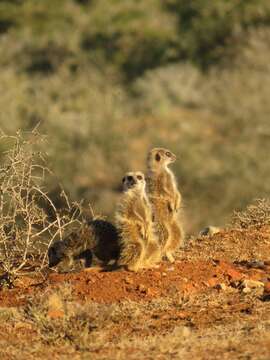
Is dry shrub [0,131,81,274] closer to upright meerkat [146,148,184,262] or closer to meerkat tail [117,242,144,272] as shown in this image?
meerkat tail [117,242,144,272]

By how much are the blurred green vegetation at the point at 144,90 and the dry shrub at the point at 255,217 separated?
8419 millimetres

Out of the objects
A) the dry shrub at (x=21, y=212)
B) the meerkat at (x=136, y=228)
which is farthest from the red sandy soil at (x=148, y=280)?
the dry shrub at (x=21, y=212)

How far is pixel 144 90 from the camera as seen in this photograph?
31.8m

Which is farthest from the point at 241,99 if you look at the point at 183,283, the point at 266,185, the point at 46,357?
the point at 46,357

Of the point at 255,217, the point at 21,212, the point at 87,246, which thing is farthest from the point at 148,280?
the point at 255,217

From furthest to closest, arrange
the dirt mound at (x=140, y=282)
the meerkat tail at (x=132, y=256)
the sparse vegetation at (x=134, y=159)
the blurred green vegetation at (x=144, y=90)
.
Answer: the blurred green vegetation at (x=144, y=90), the meerkat tail at (x=132, y=256), the dirt mound at (x=140, y=282), the sparse vegetation at (x=134, y=159)

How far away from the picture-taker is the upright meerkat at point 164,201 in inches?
364

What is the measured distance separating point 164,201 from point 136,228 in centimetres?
98

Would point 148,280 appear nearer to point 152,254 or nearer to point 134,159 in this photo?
point 152,254

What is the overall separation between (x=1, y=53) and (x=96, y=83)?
3.69 m

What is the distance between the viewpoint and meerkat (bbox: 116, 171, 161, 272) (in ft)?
27.9

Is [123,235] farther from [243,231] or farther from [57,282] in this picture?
[243,231]

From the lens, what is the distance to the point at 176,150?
23797 millimetres

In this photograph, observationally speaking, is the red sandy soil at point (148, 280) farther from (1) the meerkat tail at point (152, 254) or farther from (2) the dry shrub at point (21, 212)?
(2) the dry shrub at point (21, 212)
